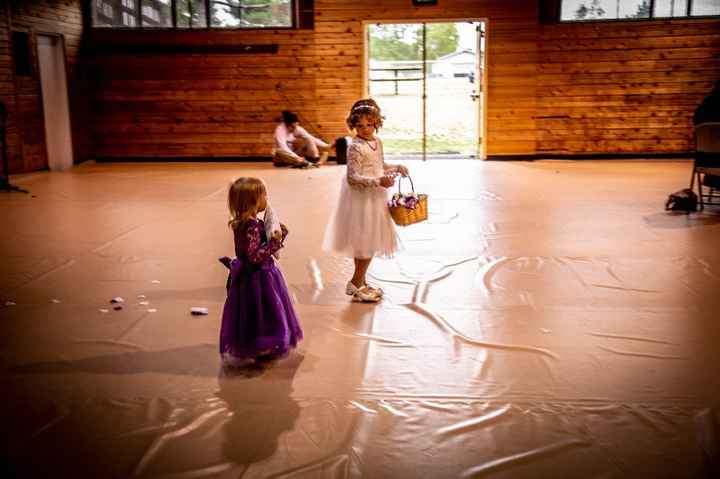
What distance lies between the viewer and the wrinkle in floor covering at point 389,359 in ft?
7.89

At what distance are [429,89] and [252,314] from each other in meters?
17.5

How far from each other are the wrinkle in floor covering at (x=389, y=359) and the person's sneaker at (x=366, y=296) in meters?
0.08

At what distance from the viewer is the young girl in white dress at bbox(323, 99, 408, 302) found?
13.1ft

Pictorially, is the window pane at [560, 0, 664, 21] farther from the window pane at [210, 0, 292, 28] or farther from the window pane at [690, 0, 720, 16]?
the window pane at [210, 0, 292, 28]

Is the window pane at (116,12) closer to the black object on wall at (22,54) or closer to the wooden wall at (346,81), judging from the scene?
the wooden wall at (346,81)

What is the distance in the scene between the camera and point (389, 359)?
329cm

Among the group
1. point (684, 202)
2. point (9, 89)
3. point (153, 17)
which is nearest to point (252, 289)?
point (684, 202)

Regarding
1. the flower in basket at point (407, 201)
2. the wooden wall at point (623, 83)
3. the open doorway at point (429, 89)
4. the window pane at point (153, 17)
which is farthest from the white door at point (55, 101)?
the flower in basket at point (407, 201)

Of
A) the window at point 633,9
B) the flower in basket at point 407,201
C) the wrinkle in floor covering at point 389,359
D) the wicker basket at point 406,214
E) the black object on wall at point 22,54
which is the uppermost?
the window at point 633,9

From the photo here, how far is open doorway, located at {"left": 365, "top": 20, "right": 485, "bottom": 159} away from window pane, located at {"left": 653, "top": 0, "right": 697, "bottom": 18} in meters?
3.66

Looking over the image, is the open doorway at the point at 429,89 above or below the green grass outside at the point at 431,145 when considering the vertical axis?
above

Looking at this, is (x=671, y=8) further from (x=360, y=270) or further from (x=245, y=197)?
(x=245, y=197)

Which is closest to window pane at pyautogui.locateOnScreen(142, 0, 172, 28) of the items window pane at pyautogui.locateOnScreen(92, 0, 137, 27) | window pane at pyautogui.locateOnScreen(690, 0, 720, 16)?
A: window pane at pyautogui.locateOnScreen(92, 0, 137, 27)

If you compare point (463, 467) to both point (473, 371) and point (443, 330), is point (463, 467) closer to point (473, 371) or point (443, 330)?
point (473, 371)
